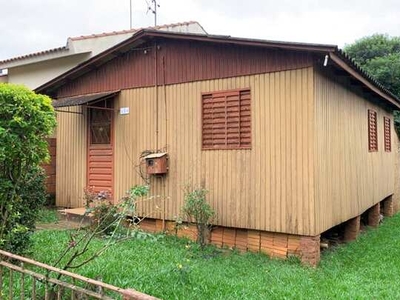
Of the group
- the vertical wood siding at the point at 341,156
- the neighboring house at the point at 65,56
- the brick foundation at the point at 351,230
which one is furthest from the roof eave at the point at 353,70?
the neighboring house at the point at 65,56

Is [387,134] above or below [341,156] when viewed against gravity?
above

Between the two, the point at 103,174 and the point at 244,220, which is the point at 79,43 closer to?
the point at 103,174

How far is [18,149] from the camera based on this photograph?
4.54 meters

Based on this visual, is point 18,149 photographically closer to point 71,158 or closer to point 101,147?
point 101,147

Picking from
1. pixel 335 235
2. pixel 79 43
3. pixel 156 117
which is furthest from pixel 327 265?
pixel 79 43

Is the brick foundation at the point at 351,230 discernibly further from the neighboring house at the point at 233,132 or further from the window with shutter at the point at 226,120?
the window with shutter at the point at 226,120

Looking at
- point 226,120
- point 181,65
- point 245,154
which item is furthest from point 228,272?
point 181,65

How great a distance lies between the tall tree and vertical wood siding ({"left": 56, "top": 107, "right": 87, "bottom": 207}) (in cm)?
1392

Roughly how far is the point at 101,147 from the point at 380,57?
1590 centimetres

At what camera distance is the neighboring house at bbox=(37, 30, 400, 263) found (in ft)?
21.6

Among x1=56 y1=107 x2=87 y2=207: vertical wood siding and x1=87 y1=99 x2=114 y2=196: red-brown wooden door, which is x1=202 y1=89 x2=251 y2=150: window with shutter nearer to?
x1=87 y1=99 x2=114 y2=196: red-brown wooden door

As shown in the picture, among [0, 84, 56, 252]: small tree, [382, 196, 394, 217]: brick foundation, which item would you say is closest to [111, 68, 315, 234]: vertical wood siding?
[0, 84, 56, 252]: small tree

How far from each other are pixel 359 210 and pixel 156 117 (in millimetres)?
4961

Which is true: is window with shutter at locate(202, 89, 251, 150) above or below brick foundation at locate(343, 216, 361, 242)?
above
